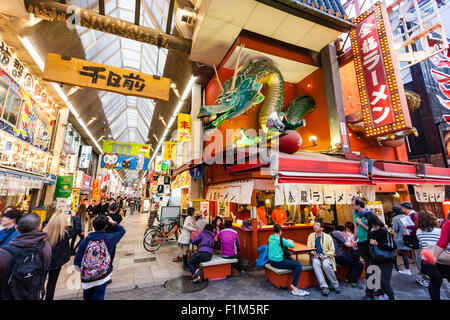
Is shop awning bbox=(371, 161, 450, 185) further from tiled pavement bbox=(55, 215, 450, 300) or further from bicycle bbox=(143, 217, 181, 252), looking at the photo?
bicycle bbox=(143, 217, 181, 252)

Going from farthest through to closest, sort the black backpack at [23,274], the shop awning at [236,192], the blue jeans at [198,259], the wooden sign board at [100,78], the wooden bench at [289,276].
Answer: the shop awning at [236,192], the wooden sign board at [100,78], the blue jeans at [198,259], the wooden bench at [289,276], the black backpack at [23,274]

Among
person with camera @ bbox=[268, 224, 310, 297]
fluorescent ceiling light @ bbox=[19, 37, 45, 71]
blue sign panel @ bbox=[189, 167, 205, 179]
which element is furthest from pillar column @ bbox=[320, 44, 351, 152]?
fluorescent ceiling light @ bbox=[19, 37, 45, 71]

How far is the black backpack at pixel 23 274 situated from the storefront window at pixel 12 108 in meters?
8.28

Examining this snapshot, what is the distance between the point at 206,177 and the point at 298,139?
6.02 metres

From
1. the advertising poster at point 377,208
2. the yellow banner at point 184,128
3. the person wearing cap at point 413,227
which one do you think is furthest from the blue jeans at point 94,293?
the advertising poster at point 377,208

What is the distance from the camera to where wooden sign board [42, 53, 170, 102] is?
6.61m

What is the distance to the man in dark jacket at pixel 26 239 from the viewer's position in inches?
93.6

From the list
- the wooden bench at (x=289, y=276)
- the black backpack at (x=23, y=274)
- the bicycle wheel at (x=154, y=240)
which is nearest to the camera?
the black backpack at (x=23, y=274)

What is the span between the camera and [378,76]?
789cm

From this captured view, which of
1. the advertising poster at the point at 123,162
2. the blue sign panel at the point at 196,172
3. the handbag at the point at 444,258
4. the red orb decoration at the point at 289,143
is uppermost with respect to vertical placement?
the advertising poster at the point at 123,162

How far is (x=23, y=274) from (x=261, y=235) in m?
6.61

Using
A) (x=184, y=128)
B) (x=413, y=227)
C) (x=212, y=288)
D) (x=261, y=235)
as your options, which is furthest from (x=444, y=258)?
(x=184, y=128)

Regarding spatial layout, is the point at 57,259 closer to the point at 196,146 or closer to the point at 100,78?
the point at 100,78

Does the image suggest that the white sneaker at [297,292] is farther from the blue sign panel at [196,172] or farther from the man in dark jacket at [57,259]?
the blue sign panel at [196,172]
